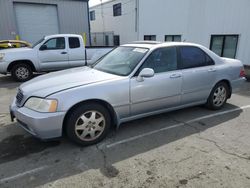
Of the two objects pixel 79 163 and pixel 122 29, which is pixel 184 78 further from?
pixel 122 29

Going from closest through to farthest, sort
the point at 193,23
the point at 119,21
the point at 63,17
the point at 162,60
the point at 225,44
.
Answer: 1. the point at 162,60
2. the point at 225,44
3. the point at 193,23
4. the point at 63,17
5. the point at 119,21

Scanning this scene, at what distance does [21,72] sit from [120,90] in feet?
20.2

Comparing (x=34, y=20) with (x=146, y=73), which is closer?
(x=146, y=73)

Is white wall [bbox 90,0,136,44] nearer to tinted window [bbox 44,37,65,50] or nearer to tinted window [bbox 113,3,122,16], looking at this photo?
tinted window [bbox 113,3,122,16]

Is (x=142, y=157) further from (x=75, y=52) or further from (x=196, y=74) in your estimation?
(x=75, y=52)

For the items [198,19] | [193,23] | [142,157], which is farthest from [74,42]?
[193,23]

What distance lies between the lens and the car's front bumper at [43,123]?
110 inches

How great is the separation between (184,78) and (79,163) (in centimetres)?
249

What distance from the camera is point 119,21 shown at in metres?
22.4

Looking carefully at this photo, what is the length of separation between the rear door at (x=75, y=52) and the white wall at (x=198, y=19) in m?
7.13

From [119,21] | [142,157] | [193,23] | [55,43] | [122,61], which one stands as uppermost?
[119,21]

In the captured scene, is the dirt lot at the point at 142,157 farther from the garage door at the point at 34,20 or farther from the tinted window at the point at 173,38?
the garage door at the point at 34,20

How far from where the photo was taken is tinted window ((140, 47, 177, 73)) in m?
3.62

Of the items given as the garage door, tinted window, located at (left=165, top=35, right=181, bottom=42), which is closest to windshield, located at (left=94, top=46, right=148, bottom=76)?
tinted window, located at (left=165, top=35, right=181, bottom=42)
